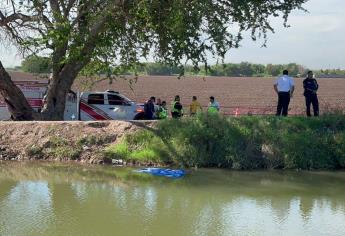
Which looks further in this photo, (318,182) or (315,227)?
(318,182)

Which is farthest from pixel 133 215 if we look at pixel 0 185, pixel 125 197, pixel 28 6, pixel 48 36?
pixel 28 6

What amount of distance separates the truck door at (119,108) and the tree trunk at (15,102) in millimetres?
3572

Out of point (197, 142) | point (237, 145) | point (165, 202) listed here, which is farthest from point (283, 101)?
point (165, 202)

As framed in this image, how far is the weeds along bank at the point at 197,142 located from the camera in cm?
1714

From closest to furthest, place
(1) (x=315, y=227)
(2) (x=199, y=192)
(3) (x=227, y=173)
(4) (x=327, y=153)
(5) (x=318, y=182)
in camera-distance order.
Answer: (1) (x=315, y=227) < (2) (x=199, y=192) < (5) (x=318, y=182) < (3) (x=227, y=173) < (4) (x=327, y=153)

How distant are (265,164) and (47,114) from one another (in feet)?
27.5

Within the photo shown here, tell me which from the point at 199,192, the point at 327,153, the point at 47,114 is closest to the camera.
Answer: the point at 199,192

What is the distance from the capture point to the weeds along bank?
17.1 metres

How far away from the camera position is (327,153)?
57.0ft

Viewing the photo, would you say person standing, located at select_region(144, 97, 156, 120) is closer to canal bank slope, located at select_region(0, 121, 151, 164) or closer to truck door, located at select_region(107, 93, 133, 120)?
truck door, located at select_region(107, 93, 133, 120)

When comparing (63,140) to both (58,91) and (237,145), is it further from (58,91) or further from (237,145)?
(237,145)

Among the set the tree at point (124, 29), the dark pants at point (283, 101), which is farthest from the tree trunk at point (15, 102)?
the dark pants at point (283, 101)

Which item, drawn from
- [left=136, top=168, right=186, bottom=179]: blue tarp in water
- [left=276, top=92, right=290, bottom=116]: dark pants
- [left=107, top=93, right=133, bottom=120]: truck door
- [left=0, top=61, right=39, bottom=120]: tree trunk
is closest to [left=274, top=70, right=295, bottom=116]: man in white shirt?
[left=276, top=92, right=290, bottom=116]: dark pants

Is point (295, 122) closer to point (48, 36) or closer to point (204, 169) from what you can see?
point (204, 169)
